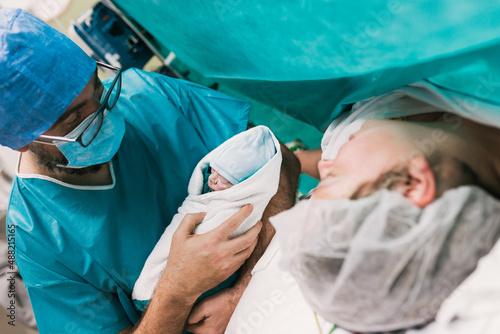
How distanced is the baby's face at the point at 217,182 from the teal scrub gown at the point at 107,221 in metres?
0.24

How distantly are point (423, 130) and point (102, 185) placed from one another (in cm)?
92

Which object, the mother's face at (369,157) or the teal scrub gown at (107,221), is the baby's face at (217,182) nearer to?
the teal scrub gown at (107,221)

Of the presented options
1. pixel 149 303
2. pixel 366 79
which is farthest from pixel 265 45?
pixel 149 303

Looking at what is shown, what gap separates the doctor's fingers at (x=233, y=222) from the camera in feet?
2.69

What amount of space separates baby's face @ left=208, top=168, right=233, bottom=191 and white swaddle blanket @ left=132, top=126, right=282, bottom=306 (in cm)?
3

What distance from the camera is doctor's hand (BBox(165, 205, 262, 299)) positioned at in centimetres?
83

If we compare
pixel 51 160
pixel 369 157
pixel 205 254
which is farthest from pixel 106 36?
pixel 369 157

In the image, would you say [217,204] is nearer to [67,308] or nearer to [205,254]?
[205,254]

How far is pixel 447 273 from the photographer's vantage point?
0.46 meters

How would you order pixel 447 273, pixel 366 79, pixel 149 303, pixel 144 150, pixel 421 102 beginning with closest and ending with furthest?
pixel 447 273, pixel 421 102, pixel 366 79, pixel 149 303, pixel 144 150

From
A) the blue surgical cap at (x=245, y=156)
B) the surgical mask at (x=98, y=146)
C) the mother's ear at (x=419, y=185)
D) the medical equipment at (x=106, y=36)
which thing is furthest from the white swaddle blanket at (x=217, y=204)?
the medical equipment at (x=106, y=36)

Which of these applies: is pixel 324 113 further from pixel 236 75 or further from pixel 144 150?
pixel 144 150

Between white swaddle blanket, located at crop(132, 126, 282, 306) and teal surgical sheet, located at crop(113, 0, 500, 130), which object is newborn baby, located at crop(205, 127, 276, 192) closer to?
white swaddle blanket, located at crop(132, 126, 282, 306)

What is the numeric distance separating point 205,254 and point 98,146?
0.45m
